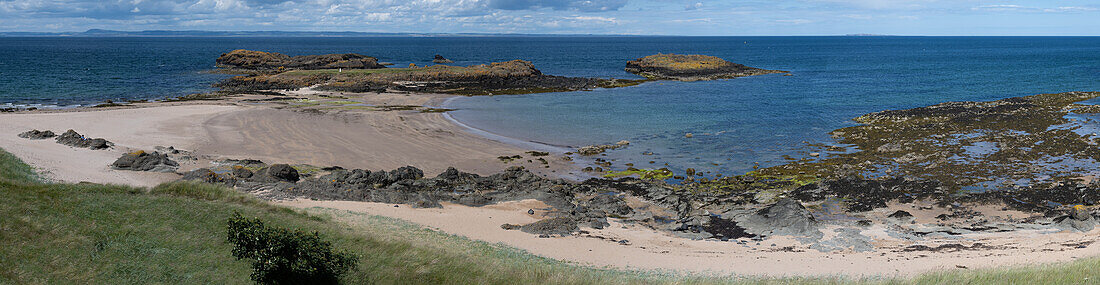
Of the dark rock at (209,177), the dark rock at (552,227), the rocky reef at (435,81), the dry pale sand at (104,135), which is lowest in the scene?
the dark rock at (552,227)

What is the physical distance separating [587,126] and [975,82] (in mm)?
49140

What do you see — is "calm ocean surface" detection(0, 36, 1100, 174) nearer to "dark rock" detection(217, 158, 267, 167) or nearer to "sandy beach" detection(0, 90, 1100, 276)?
"sandy beach" detection(0, 90, 1100, 276)

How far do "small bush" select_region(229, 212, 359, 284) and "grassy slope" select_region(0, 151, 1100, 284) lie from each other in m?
0.39

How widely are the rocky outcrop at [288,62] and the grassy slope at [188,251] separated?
68.6 meters

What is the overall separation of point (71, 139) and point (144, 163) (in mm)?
6578

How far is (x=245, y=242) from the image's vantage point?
1118 cm

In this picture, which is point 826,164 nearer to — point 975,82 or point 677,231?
point 677,231

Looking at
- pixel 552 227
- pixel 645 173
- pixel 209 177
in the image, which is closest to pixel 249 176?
pixel 209 177

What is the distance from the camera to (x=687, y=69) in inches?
3167

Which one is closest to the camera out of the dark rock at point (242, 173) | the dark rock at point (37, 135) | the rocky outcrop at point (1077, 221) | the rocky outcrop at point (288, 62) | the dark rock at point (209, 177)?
the rocky outcrop at point (1077, 221)

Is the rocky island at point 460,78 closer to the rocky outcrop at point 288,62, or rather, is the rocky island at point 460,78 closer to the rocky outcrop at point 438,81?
the rocky outcrop at point 438,81

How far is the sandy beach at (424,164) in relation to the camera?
14914 millimetres

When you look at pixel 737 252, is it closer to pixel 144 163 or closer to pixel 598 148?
pixel 598 148

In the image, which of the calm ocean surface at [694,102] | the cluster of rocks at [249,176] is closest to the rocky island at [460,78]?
the calm ocean surface at [694,102]
